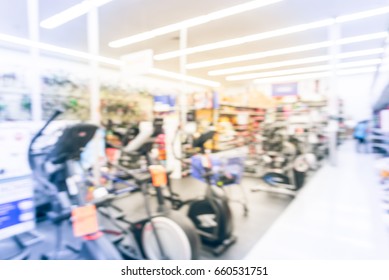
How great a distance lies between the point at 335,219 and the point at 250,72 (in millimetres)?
7860

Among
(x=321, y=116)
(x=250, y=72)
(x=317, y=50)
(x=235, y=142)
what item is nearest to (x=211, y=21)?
(x=235, y=142)

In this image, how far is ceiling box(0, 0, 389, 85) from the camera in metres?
3.51

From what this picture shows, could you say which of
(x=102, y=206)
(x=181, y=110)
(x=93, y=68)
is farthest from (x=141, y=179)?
(x=181, y=110)

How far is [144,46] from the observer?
574 centimetres

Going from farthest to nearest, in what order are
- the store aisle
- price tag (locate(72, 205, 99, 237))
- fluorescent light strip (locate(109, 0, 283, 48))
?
fluorescent light strip (locate(109, 0, 283, 48))
the store aisle
price tag (locate(72, 205, 99, 237))

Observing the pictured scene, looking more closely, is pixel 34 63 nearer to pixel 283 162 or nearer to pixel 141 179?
pixel 141 179

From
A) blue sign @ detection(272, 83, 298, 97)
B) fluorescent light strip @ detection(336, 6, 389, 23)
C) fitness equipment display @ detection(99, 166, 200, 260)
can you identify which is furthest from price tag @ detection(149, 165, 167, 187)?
fluorescent light strip @ detection(336, 6, 389, 23)

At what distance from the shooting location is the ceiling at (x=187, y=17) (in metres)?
3.51

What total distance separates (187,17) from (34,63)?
A: 9.45 ft

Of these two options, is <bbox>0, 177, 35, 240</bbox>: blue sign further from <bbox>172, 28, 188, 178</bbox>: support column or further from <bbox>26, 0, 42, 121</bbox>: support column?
<bbox>172, 28, 188, 178</bbox>: support column

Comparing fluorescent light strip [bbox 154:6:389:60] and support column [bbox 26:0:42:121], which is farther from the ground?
fluorescent light strip [bbox 154:6:389:60]

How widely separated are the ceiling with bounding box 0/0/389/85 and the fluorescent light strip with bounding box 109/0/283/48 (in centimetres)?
13

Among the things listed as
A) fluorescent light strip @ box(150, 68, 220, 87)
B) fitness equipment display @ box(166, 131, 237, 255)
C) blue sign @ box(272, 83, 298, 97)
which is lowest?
fitness equipment display @ box(166, 131, 237, 255)

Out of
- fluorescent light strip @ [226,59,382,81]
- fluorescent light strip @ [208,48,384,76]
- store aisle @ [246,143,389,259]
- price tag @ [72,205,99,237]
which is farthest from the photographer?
fluorescent light strip @ [226,59,382,81]
